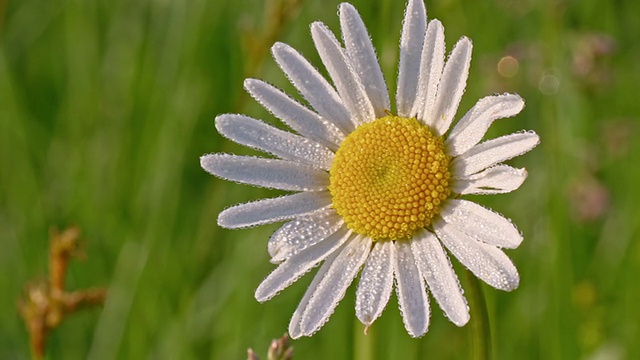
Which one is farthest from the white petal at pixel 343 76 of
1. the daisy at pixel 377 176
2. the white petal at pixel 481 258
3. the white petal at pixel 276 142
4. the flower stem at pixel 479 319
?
the flower stem at pixel 479 319

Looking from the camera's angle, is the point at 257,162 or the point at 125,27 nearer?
the point at 257,162

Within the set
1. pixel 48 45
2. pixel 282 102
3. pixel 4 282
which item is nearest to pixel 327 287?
pixel 282 102

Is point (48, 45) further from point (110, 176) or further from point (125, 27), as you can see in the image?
point (110, 176)

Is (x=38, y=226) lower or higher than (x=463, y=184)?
lower

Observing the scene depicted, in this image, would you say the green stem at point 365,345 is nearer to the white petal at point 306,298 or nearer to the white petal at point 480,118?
the white petal at point 306,298

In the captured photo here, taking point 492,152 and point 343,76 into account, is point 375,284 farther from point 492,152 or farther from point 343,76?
point 343,76

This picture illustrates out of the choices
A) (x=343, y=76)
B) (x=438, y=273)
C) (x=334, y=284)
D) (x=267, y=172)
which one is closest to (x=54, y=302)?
(x=267, y=172)

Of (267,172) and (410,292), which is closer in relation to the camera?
(410,292)
